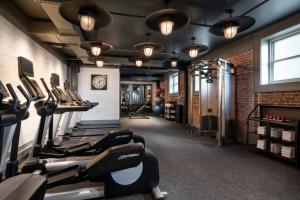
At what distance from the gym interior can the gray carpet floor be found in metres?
0.02

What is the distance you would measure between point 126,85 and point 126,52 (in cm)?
773

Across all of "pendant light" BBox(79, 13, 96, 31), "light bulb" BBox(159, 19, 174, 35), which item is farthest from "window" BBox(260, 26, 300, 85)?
"pendant light" BBox(79, 13, 96, 31)

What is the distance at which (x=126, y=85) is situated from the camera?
48.6ft

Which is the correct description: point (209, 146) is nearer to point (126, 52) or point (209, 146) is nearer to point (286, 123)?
point (286, 123)

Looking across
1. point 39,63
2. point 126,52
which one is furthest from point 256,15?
point 39,63

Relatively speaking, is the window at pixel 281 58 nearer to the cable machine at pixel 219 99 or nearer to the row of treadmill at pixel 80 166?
the cable machine at pixel 219 99

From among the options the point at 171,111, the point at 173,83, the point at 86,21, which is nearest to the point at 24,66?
the point at 86,21

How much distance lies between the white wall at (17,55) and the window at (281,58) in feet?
18.0

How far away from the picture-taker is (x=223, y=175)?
2951mm

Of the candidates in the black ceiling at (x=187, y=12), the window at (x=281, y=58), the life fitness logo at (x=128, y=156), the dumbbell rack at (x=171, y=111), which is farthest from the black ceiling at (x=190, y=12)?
the dumbbell rack at (x=171, y=111)

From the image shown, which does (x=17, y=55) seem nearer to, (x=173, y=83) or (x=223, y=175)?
(x=223, y=175)

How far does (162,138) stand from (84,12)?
4194 mm

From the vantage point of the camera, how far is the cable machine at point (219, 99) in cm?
496

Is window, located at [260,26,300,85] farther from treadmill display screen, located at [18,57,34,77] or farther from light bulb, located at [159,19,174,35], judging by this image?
treadmill display screen, located at [18,57,34,77]
